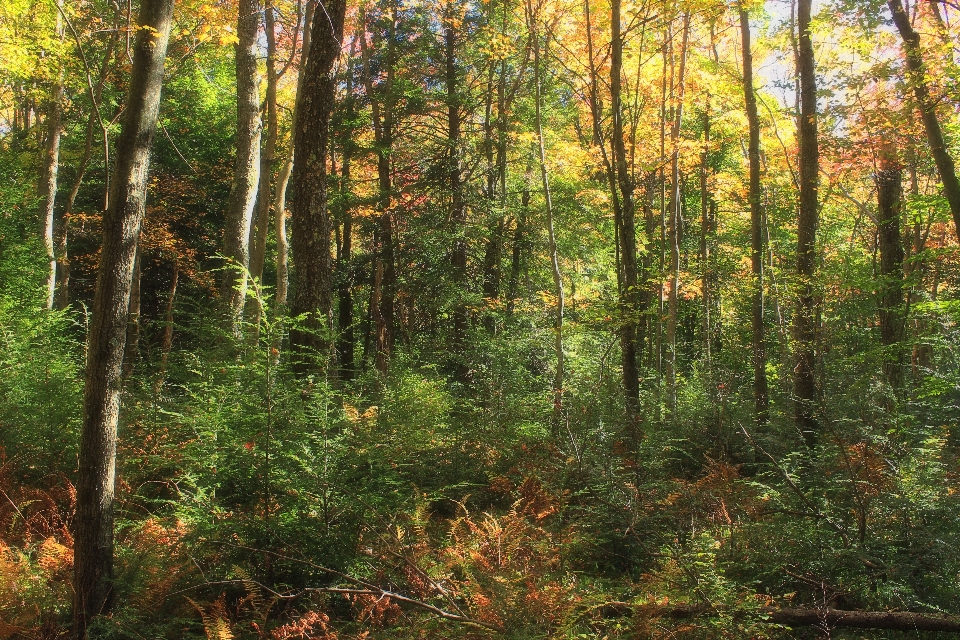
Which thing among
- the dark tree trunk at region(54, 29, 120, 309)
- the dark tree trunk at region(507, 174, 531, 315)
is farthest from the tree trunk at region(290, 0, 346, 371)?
the dark tree trunk at region(507, 174, 531, 315)

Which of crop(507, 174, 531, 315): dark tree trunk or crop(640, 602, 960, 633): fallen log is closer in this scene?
crop(640, 602, 960, 633): fallen log

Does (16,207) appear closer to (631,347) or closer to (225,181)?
(225,181)

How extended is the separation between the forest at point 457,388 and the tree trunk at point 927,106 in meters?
0.05

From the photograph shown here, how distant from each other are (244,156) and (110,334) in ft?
24.7

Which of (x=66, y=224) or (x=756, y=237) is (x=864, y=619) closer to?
(x=756, y=237)

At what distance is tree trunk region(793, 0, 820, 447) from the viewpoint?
390 inches

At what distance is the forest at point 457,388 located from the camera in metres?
3.66

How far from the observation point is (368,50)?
17.5 meters

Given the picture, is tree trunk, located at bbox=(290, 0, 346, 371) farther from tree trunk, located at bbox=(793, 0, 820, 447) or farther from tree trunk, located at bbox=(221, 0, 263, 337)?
tree trunk, located at bbox=(793, 0, 820, 447)

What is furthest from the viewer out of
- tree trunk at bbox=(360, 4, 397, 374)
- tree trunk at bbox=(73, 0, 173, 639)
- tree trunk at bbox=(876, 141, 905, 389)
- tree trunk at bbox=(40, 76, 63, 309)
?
tree trunk at bbox=(360, 4, 397, 374)

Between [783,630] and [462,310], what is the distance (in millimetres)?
12793

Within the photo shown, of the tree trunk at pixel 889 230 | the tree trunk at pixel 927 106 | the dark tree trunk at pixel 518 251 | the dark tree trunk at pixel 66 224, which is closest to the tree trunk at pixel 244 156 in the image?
the dark tree trunk at pixel 66 224

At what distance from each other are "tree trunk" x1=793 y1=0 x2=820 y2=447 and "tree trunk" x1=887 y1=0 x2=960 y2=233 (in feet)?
4.63

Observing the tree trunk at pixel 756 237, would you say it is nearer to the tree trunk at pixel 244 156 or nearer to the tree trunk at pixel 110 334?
the tree trunk at pixel 244 156
